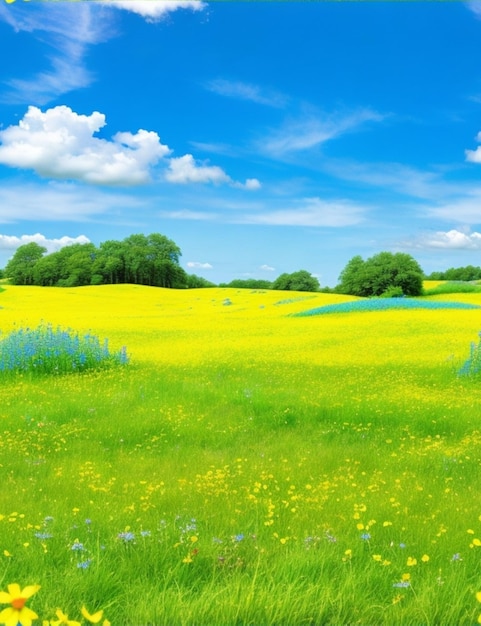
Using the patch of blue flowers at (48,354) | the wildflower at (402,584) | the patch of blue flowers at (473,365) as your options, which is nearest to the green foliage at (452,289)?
the patch of blue flowers at (473,365)

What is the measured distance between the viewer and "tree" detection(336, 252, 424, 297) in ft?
158

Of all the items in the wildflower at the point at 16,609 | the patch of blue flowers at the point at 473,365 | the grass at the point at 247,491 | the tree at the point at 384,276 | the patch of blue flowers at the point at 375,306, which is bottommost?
the grass at the point at 247,491

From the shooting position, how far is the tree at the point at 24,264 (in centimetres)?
3709

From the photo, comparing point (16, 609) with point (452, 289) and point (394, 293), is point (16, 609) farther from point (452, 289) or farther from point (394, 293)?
point (452, 289)

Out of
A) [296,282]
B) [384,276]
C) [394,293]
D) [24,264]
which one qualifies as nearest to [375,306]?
[394,293]

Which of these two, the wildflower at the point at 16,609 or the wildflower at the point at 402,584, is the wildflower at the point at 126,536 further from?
the wildflower at the point at 16,609

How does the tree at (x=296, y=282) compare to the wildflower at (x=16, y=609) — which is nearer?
the wildflower at (x=16, y=609)

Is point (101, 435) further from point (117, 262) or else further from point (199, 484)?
point (117, 262)

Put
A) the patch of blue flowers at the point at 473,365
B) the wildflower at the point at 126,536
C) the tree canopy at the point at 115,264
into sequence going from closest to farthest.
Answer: the wildflower at the point at 126,536
the patch of blue flowers at the point at 473,365
the tree canopy at the point at 115,264

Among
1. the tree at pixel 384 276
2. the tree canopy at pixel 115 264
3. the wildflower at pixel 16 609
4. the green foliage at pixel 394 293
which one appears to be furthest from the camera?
the tree at pixel 384 276

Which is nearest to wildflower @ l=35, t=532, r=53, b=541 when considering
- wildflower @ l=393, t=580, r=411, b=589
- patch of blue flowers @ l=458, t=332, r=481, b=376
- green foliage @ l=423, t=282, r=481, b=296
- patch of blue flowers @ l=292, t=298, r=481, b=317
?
wildflower @ l=393, t=580, r=411, b=589

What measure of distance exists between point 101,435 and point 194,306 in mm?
27724

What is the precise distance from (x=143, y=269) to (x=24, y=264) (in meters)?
12.2

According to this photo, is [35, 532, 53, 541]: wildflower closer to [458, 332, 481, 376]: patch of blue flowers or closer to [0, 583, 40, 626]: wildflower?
[0, 583, 40, 626]: wildflower
